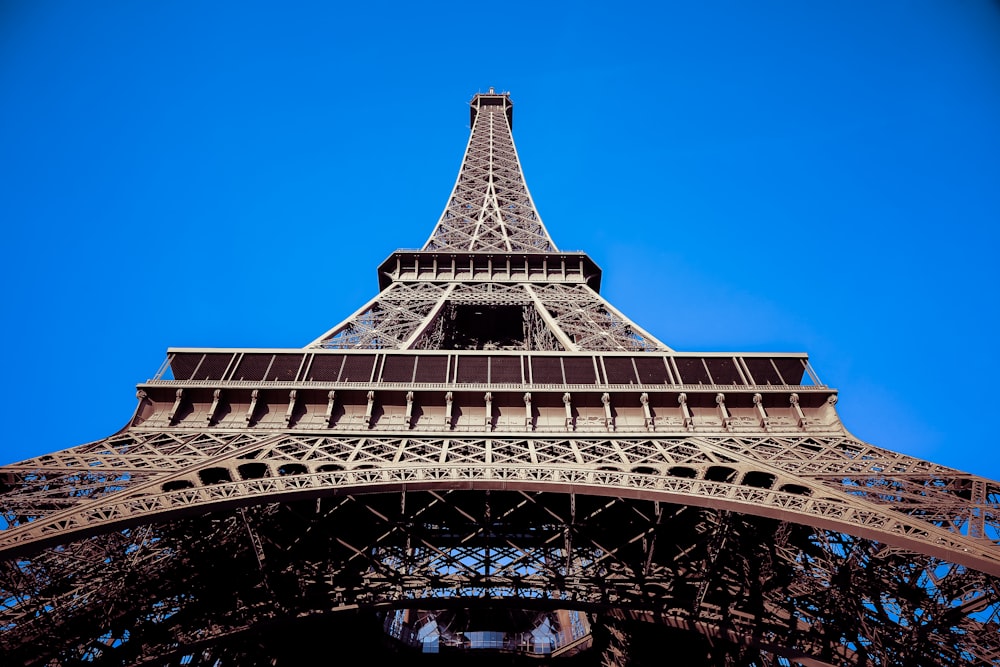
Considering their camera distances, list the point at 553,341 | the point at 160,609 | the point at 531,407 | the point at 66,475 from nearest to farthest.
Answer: the point at 66,475, the point at 160,609, the point at 531,407, the point at 553,341

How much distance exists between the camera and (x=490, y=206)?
41750 mm

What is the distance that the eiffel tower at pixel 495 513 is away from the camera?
12539mm

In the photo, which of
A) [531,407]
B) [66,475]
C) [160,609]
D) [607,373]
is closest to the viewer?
[66,475]

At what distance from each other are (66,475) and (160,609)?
3.50 metres

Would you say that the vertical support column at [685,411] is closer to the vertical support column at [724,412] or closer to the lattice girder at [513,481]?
the lattice girder at [513,481]

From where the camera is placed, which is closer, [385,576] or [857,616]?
[857,616]

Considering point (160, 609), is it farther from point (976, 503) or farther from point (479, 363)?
point (976, 503)

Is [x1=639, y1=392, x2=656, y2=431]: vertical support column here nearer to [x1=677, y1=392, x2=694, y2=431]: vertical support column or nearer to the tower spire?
[x1=677, y1=392, x2=694, y2=431]: vertical support column

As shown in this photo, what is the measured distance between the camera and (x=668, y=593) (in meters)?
16.9

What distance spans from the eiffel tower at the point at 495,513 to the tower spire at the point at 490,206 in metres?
15.3

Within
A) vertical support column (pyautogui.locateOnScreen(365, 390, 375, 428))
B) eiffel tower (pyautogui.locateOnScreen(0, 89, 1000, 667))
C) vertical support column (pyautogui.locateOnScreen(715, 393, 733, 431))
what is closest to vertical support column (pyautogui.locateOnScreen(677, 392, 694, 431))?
eiffel tower (pyautogui.locateOnScreen(0, 89, 1000, 667))

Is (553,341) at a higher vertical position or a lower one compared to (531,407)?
higher

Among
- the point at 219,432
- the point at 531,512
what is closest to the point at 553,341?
the point at 531,512

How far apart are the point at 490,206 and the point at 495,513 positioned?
26733 mm
